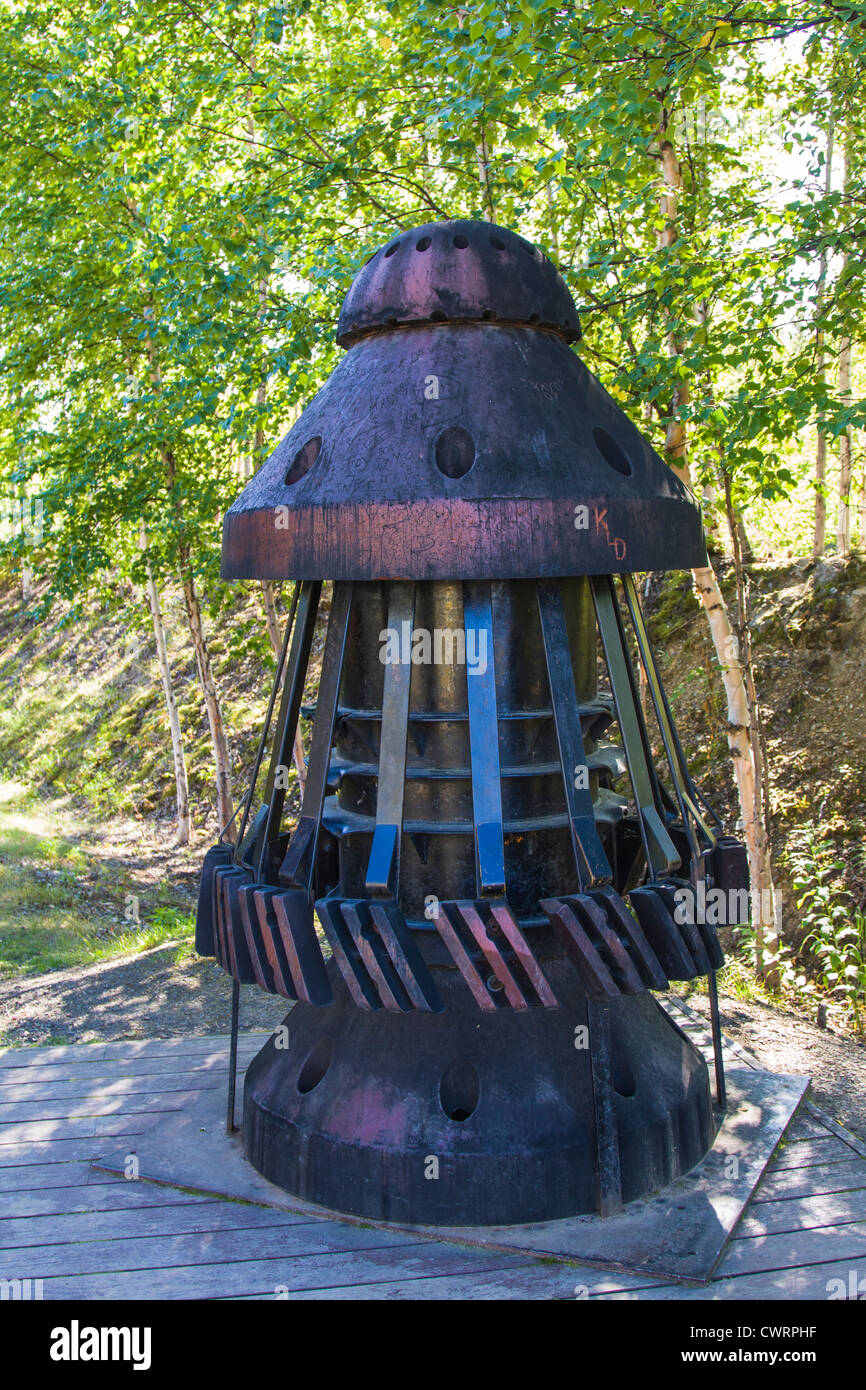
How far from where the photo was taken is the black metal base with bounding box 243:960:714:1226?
3859 millimetres

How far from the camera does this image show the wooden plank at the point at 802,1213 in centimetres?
379

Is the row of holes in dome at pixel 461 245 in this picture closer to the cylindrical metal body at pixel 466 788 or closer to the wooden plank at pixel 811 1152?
the cylindrical metal body at pixel 466 788

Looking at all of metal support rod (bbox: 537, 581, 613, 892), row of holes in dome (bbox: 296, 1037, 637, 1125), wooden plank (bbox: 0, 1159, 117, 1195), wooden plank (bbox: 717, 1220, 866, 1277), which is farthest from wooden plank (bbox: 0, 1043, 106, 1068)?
A: wooden plank (bbox: 717, 1220, 866, 1277)

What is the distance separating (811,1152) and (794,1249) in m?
0.76

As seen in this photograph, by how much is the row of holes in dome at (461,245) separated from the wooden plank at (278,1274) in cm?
345

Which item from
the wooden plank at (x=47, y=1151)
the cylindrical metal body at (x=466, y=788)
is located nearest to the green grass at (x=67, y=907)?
the wooden plank at (x=47, y=1151)

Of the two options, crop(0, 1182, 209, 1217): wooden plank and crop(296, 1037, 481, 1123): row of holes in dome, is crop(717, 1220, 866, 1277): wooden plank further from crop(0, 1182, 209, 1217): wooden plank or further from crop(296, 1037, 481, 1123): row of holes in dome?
crop(0, 1182, 209, 1217): wooden plank

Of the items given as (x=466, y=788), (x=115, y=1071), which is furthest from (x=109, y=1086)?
(x=466, y=788)

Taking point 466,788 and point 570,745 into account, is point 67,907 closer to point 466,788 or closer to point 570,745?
point 466,788

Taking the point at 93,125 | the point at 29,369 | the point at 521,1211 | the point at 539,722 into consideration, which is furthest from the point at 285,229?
the point at 521,1211

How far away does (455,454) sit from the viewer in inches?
158

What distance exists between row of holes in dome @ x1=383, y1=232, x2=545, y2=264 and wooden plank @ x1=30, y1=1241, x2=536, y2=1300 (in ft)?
11.3

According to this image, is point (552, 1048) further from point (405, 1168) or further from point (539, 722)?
point (539, 722)
